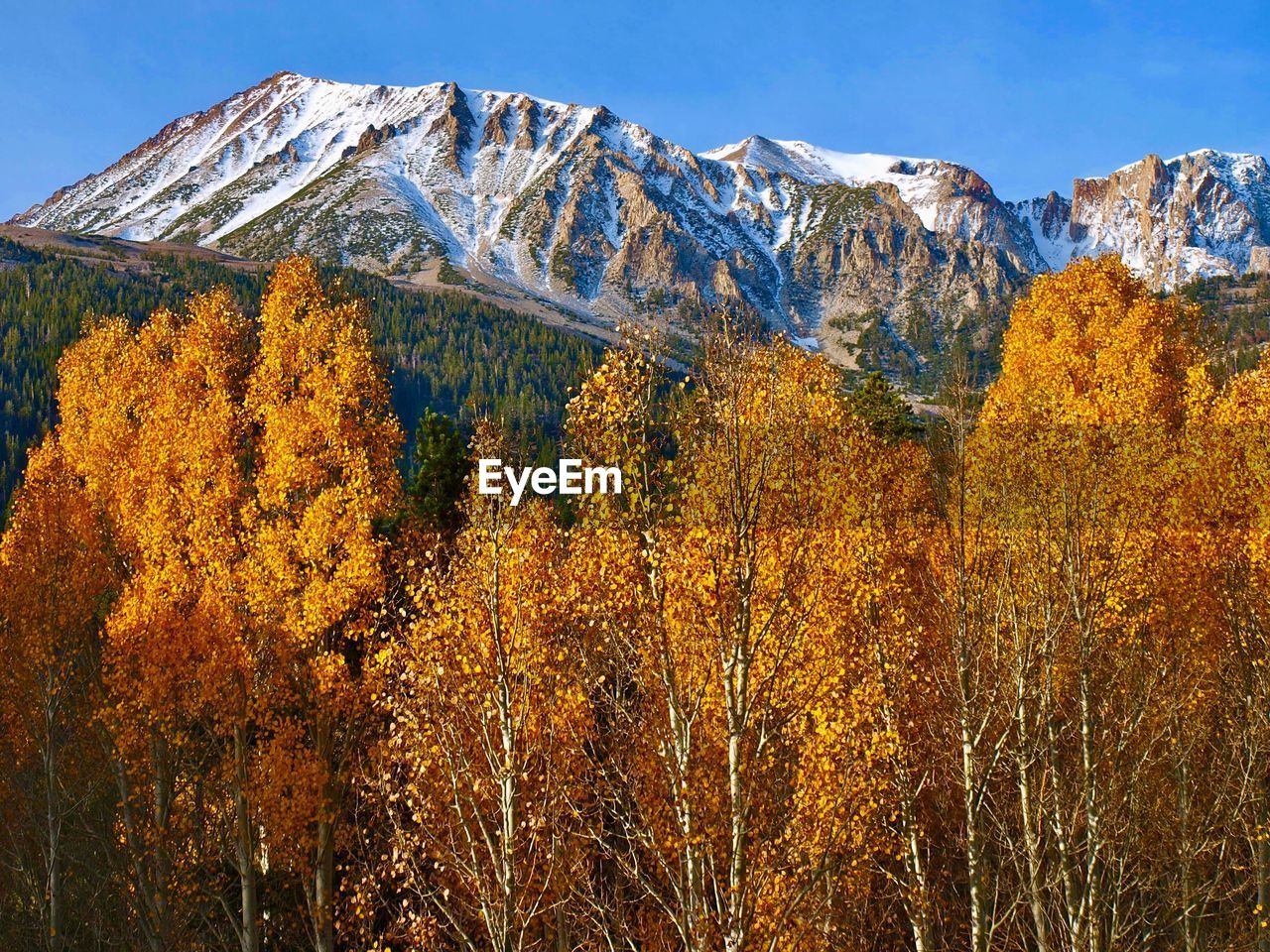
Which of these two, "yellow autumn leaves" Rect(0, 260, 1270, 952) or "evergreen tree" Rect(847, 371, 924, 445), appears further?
"evergreen tree" Rect(847, 371, 924, 445)

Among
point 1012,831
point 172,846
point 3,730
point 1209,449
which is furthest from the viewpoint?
point 3,730

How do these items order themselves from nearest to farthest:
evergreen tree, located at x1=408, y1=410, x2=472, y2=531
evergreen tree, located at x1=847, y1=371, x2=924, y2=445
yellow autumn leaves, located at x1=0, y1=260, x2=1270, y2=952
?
yellow autumn leaves, located at x1=0, y1=260, x2=1270, y2=952 → evergreen tree, located at x1=408, y1=410, x2=472, y2=531 → evergreen tree, located at x1=847, y1=371, x2=924, y2=445

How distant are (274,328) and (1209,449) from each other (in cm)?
2824

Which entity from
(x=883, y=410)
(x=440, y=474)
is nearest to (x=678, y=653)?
(x=440, y=474)

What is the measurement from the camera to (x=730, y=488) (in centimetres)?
957

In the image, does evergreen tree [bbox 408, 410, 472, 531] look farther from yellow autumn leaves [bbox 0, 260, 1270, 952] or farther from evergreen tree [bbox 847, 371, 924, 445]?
evergreen tree [bbox 847, 371, 924, 445]

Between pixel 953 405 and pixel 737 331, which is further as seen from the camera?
pixel 953 405

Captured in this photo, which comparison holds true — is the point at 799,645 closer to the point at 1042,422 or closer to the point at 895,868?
the point at 895,868

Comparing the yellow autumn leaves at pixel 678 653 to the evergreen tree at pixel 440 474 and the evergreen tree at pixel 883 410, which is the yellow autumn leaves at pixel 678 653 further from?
the evergreen tree at pixel 883 410

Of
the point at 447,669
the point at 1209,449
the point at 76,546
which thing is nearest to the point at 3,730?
the point at 76,546

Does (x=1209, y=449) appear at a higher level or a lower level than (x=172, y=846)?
higher

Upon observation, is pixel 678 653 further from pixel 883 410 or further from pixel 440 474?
pixel 883 410

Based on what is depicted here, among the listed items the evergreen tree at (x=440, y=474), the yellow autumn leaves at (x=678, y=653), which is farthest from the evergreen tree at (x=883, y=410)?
the evergreen tree at (x=440, y=474)

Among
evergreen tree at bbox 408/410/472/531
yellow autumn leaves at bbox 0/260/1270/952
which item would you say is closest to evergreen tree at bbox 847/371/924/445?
yellow autumn leaves at bbox 0/260/1270/952
